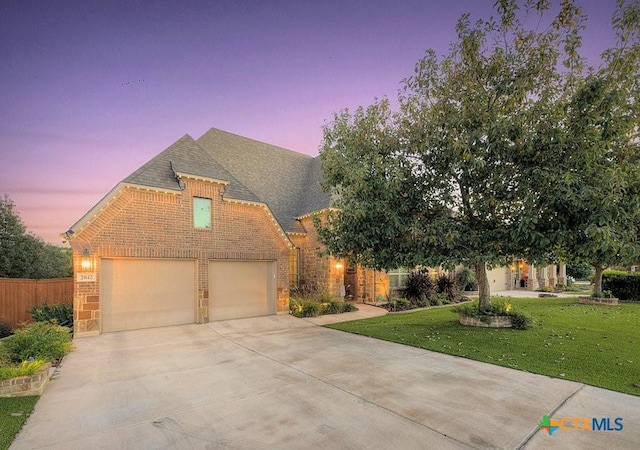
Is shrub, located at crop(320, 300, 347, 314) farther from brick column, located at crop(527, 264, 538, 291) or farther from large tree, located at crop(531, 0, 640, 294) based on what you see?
brick column, located at crop(527, 264, 538, 291)

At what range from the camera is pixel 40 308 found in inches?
419

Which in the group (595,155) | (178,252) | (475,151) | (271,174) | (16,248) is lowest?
(178,252)

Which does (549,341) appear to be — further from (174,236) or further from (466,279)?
(466,279)

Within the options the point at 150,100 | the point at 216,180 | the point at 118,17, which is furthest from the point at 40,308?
the point at 118,17

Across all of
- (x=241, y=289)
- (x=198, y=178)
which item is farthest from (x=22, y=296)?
(x=241, y=289)

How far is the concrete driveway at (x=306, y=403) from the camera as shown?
12.3 ft

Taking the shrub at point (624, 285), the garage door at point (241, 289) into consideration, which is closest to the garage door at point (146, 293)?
the garage door at point (241, 289)

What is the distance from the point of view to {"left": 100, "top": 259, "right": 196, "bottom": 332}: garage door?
9938 millimetres

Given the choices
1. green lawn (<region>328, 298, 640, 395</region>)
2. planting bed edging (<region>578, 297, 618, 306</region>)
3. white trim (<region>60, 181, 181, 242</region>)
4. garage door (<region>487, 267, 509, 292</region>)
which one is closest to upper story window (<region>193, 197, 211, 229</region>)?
white trim (<region>60, 181, 181, 242</region>)

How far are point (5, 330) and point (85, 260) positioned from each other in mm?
4205

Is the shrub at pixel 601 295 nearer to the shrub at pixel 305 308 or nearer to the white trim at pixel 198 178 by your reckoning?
the shrub at pixel 305 308

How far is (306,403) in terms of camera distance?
4750 mm

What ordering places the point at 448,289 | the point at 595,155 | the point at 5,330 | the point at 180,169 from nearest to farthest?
1. the point at 595,155
2. the point at 5,330
3. the point at 180,169
4. the point at 448,289

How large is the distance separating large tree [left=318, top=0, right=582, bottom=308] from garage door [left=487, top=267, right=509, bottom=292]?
15838 mm
